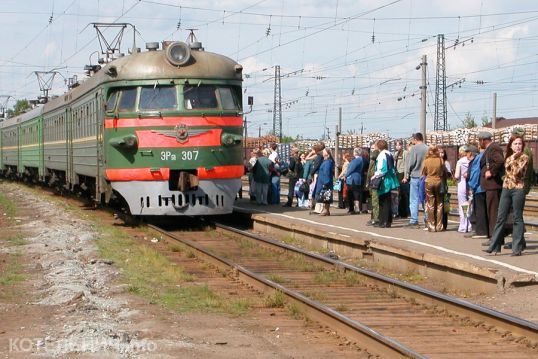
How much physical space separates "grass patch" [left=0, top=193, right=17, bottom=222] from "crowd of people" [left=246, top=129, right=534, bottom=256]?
632 centimetres

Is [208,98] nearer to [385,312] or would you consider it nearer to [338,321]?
[385,312]

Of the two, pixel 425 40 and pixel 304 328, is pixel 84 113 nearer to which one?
pixel 304 328

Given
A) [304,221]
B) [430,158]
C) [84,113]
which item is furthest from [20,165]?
[430,158]

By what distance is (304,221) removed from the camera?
19.2m

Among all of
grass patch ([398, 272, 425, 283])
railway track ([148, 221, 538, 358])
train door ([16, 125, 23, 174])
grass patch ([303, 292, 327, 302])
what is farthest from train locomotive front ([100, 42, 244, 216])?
train door ([16, 125, 23, 174])

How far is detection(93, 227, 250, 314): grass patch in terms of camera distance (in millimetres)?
10742

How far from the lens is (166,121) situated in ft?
63.1

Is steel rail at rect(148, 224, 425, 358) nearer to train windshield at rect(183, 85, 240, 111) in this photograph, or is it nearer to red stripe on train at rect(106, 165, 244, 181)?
red stripe on train at rect(106, 165, 244, 181)

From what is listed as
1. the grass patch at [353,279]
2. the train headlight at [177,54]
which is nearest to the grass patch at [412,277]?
the grass patch at [353,279]

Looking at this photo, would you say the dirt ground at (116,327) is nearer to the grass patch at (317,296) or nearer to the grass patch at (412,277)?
the grass patch at (317,296)

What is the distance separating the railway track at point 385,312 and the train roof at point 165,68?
220 inches

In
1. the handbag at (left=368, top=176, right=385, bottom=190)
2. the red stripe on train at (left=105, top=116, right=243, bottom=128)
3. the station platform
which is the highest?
the red stripe on train at (left=105, top=116, right=243, bottom=128)

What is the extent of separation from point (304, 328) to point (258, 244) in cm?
775

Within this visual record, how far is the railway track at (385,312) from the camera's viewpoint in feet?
27.6
